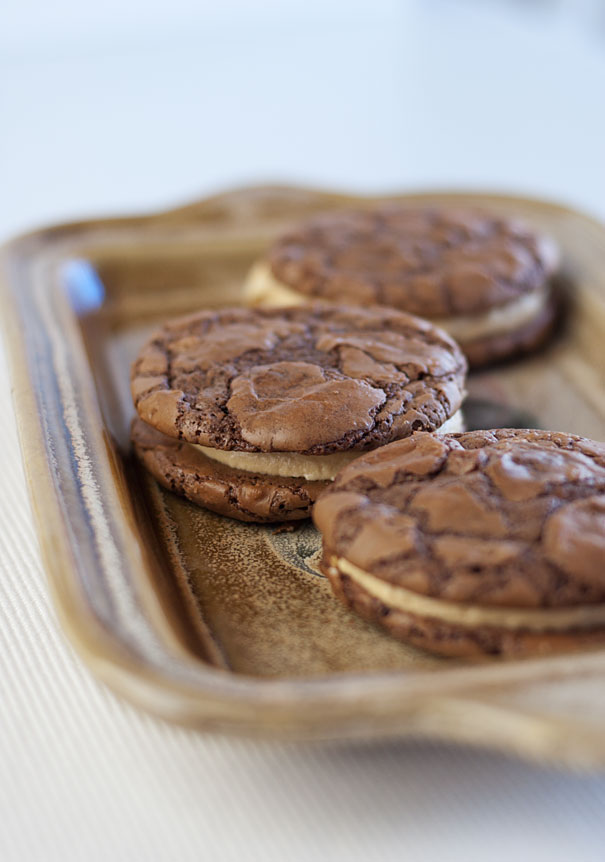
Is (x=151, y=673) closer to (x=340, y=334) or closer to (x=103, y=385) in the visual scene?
(x=340, y=334)

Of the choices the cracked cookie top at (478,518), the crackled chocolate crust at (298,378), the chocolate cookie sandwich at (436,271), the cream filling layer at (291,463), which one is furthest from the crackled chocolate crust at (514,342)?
the cracked cookie top at (478,518)

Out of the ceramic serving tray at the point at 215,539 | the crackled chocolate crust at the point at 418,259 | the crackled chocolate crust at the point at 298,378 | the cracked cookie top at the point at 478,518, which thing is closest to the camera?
the ceramic serving tray at the point at 215,539

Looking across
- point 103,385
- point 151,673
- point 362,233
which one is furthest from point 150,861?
point 362,233

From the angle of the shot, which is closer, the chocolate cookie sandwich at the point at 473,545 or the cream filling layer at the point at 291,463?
the chocolate cookie sandwich at the point at 473,545

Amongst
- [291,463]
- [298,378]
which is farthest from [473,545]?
[298,378]

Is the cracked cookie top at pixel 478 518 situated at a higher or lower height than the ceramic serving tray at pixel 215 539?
higher

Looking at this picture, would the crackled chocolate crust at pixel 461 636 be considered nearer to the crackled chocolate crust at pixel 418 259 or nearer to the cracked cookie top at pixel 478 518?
the cracked cookie top at pixel 478 518

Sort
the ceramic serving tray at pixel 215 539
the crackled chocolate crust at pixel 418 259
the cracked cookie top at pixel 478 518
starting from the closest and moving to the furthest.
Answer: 1. the ceramic serving tray at pixel 215 539
2. the cracked cookie top at pixel 478 518
3. the crackled chocolate crust at pixel 418 259

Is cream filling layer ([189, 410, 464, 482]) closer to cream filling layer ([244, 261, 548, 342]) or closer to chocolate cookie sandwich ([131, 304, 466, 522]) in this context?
chocolate cookie sandwich ([131, 304, 466, 522])
